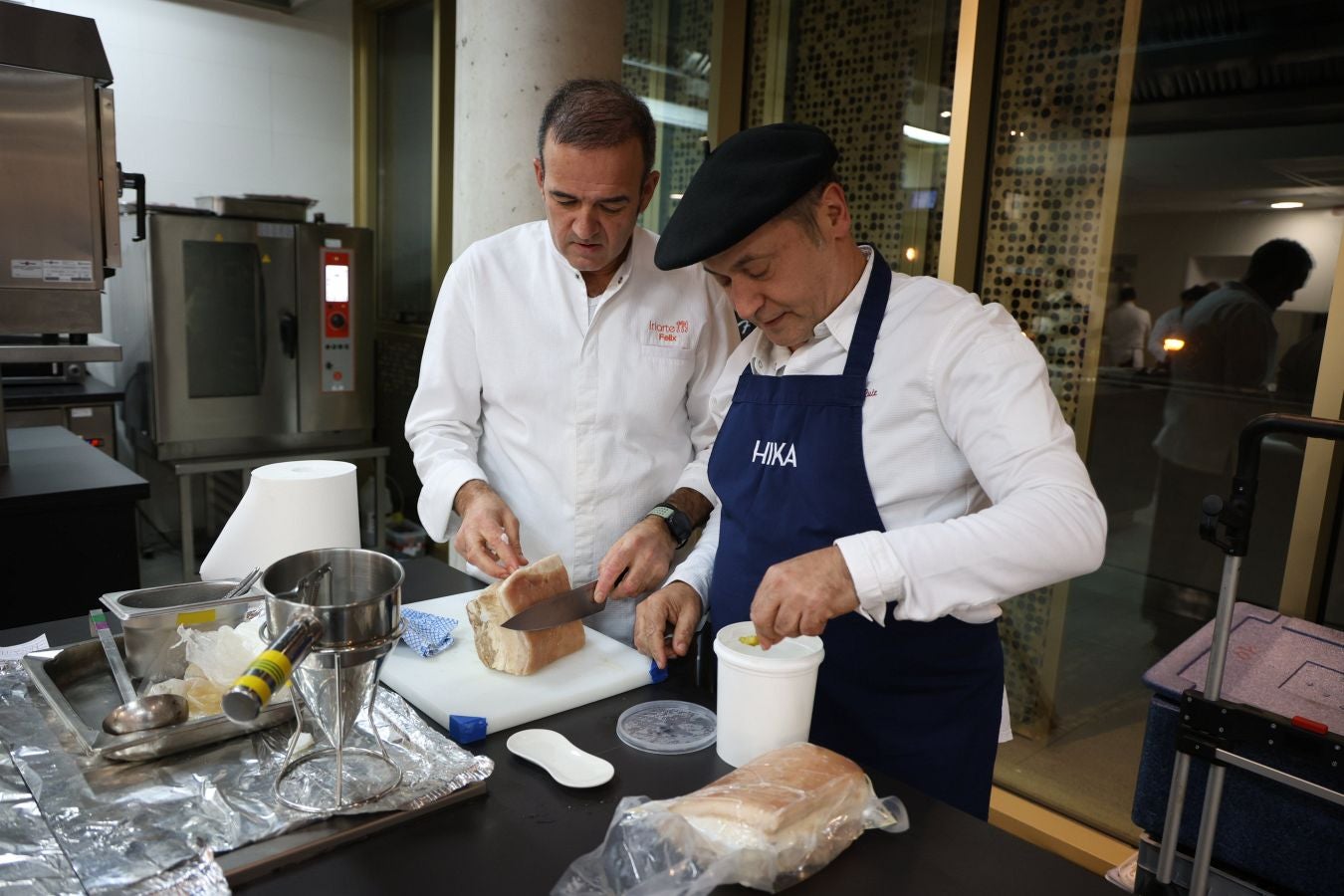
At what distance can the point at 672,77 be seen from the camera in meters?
3.97

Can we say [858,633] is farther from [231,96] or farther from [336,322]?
[231,96]

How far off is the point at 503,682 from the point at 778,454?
0.56 metres

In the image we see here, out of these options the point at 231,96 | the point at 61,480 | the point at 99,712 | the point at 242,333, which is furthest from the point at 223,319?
the point at 99,712

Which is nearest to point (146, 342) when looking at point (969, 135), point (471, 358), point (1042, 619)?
point (471, 358)

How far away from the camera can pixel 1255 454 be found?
1.45 metres

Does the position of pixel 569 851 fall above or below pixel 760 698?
below

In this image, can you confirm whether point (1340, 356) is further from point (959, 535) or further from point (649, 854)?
point (649, 854)

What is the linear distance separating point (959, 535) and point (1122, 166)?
6.64 ft

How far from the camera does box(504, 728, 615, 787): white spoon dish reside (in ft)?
3.75

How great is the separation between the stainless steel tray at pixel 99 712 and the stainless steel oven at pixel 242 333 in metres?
3.54

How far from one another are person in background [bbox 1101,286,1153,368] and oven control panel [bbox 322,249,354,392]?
368 centimetres

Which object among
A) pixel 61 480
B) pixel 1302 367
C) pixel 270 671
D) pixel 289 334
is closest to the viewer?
pixel 270 671

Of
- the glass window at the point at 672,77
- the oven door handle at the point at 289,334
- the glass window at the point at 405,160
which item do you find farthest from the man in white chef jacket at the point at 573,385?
the glass window at the point at 405,160

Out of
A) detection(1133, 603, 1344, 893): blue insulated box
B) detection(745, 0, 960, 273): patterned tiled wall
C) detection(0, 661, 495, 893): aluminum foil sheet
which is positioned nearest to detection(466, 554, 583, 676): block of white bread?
detection(0, 661, 495, 893): aluminum foil sheet
